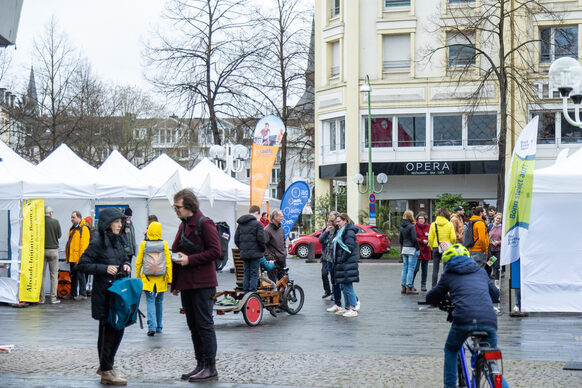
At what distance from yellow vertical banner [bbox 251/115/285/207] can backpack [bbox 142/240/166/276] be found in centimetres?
758

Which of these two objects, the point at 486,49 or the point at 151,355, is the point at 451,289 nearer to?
the point at 151,355

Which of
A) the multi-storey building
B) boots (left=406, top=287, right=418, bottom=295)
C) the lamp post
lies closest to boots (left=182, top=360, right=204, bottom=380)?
boots (left=406, top=287, right=418, bottom=295)

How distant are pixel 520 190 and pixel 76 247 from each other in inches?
388

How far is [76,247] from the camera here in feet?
57.7

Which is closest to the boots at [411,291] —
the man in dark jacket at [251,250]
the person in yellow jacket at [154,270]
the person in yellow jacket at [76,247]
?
the man in dark jacket at [251,250]

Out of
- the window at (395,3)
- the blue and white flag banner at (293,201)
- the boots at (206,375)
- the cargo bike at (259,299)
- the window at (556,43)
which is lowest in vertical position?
the boots at (206,375)

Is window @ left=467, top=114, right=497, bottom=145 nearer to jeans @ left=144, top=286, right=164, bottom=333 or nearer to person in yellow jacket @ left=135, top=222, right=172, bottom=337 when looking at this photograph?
person in yellow jacket @ left=135, top=222, right=172, bottom=337

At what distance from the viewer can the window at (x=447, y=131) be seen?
1725 inches

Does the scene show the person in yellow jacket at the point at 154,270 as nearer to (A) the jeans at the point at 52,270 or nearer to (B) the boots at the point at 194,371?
(B) the boots at the point at 194,371

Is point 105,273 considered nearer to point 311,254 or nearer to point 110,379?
point 110,379

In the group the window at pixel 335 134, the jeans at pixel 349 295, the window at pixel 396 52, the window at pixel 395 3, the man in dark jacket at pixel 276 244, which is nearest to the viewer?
the jeans at pixel 349 295

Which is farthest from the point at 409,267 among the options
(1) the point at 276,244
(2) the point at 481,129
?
(2) the point at 481,129

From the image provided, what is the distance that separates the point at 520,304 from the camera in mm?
14062

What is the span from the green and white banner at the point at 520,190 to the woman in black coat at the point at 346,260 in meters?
2.66
